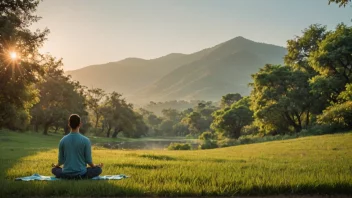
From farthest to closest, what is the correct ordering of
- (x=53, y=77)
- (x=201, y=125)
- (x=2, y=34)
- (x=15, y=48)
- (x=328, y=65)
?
(x=201, y=125) < (x=53, y=77) < (x=328, y=65) < (x=15, y=48) < (x=2, y=34)

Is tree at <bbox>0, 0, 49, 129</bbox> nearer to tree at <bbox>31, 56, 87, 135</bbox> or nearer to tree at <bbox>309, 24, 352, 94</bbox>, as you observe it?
tree at <bbox>309, 24, 352, 94</bbox>

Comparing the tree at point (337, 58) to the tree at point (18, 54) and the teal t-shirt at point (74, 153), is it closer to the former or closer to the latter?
the tree at point (18, 54)

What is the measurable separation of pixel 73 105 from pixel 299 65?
47.6 m

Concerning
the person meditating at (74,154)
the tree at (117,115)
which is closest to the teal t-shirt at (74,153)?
the person meditating at (74,154)

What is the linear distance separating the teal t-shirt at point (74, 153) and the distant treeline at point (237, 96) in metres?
12.5

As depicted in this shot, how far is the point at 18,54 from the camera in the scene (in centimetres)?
2798

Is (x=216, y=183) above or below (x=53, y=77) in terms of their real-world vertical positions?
below

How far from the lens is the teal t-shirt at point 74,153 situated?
30.1 ft

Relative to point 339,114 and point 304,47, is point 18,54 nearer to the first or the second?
point 339,114

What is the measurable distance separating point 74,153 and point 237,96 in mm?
100018

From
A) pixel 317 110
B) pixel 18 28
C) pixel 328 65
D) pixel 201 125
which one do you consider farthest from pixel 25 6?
pixel 201 125

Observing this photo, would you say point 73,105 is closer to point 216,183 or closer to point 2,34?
point 2,34

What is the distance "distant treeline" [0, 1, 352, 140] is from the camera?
28344 millimetres

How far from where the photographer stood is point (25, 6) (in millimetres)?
28062
